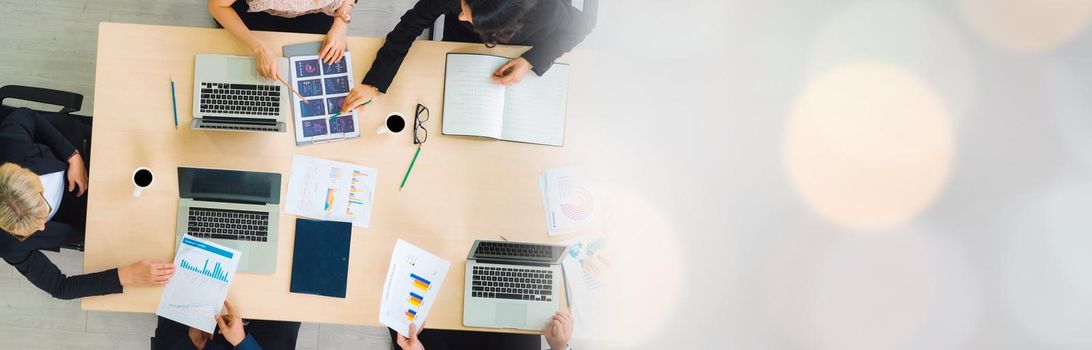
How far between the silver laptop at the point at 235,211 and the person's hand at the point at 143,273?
0.27 feet

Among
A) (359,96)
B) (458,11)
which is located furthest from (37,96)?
(458,11)

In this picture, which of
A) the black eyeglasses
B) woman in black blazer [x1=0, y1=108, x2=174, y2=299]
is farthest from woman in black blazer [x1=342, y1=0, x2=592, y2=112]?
woman in black blazer [x1=0, y1=108, x2=174, y2=299]

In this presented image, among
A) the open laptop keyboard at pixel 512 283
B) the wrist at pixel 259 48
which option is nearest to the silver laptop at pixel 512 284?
the open laptop keyboard at pixel 512 283

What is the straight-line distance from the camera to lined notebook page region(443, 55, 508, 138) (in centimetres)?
155

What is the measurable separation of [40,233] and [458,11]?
1.31 metres

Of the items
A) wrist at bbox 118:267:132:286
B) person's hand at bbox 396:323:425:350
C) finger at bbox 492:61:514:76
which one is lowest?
person's hand at bbox 396:323:425:350

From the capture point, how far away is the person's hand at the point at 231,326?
149cm

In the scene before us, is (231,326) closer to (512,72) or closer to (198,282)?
(198,282)

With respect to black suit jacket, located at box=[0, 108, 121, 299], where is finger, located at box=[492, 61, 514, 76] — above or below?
above

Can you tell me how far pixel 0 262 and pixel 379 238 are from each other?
168 cm

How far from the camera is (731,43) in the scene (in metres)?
2.26

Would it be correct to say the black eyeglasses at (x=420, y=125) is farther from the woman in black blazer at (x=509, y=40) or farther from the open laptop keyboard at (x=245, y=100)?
the open laptop keyboard at (x=245, y=100)

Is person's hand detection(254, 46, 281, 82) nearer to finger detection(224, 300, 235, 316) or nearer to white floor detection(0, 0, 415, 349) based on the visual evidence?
finger detection(224, 300, 235, 316)

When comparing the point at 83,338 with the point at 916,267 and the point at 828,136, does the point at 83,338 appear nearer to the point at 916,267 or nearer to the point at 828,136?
the point at 828,136
